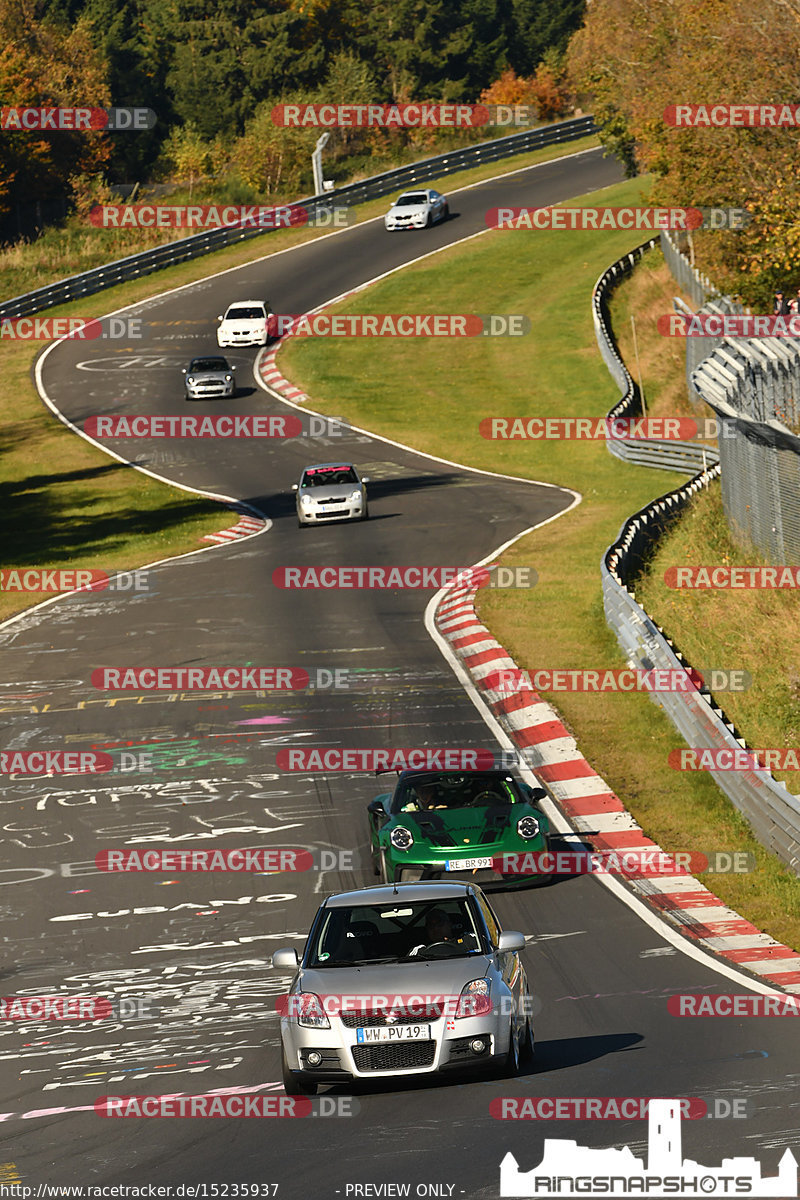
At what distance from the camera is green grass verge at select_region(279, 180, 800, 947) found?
1859cm

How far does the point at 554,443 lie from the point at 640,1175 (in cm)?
4117

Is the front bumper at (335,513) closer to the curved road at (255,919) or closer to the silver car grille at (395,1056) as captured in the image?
the curved road at (255,919)

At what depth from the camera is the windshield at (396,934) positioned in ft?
35.6

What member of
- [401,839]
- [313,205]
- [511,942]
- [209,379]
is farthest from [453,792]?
[313,205]

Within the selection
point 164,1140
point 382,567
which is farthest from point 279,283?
point 164,1140

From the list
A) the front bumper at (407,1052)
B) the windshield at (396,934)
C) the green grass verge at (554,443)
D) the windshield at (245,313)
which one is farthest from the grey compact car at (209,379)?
the front bumper at (407,1052)

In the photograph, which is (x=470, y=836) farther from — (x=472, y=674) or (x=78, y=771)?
(x=472, y=674)

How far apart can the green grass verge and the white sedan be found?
3.27 m

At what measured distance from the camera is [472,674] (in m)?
25.5

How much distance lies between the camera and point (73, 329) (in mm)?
66375

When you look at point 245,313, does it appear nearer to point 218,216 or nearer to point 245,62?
point 218,216

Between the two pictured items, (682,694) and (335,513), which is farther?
(335,513)

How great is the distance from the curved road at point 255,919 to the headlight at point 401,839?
911 mm

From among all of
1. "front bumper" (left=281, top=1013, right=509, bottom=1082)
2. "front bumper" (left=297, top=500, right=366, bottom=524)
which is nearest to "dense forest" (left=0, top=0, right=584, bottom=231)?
"front bumper" (left=297, top=500, right=366, bottom=524)
